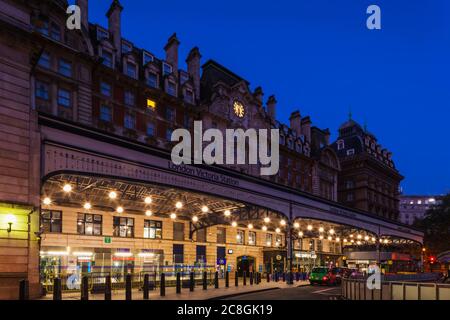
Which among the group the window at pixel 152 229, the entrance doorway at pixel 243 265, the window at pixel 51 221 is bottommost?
the entrance doorway at pixel 243 265

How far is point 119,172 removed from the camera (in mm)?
25609

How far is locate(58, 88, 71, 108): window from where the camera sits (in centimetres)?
3519

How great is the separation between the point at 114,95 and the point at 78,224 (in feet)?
37.8

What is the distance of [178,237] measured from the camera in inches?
1758

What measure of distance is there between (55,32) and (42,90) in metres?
4.98

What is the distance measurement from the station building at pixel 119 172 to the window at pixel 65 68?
0.32 m

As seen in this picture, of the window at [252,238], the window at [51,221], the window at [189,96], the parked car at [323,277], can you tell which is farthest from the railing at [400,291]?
the window at [252,238]

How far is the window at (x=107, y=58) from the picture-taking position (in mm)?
39438

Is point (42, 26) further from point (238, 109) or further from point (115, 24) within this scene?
point (238, 109)

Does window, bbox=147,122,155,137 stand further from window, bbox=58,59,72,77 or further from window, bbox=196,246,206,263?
window, bbox=196,246,206,263

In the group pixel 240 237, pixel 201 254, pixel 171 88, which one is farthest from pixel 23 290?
pixel 240 237

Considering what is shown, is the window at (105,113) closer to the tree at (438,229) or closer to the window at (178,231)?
the window at (178,231)
